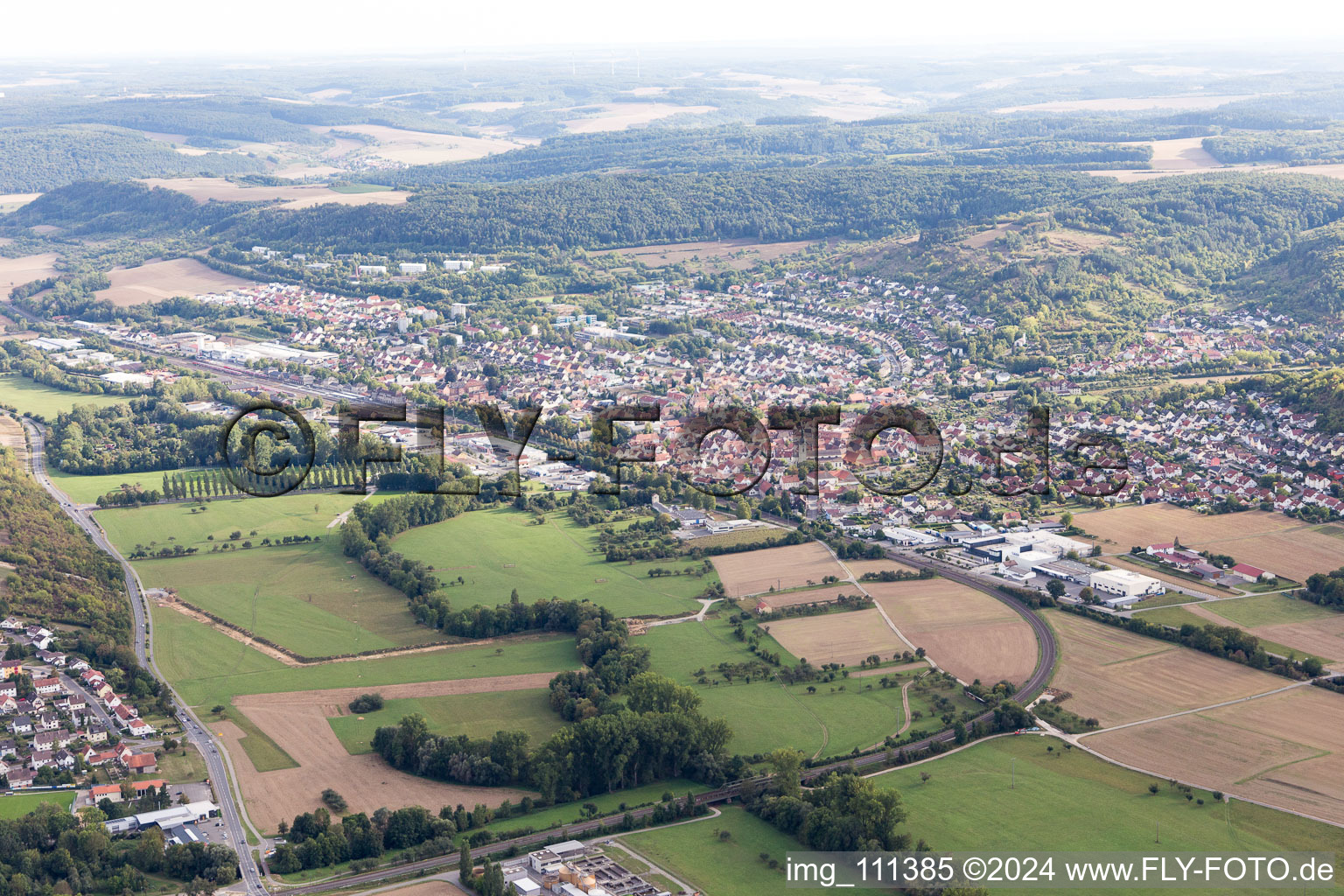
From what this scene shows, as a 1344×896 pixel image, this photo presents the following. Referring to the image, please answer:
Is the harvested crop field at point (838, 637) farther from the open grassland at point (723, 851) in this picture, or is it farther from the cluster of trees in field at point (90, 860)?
the cluster of trees in field at point (90, 860)

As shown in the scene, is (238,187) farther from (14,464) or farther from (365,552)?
(365,552)

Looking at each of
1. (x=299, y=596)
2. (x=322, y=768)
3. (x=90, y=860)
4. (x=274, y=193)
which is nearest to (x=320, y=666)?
(x=299, y=596)

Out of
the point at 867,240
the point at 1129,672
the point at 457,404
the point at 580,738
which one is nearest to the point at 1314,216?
the point at 867,240

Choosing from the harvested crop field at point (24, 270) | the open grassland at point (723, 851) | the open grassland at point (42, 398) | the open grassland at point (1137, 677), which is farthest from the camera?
the harvested crop field at point (24, 270)

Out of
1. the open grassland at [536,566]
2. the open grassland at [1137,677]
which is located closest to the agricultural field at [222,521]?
the open grassland at [536,566]

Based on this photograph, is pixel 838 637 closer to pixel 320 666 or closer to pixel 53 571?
pixel 320 666

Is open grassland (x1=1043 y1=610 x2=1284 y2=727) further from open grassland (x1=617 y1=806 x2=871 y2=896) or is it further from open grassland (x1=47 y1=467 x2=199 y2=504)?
open grassland (x1=47 y1=467 x2=199 y2=504)
